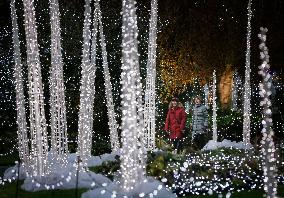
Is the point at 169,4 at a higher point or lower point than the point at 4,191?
higher

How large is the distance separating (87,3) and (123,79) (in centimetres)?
310

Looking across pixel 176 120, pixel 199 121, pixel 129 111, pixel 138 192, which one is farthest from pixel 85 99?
pixel 199 121

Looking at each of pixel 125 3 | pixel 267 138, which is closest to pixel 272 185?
pixel 267 138

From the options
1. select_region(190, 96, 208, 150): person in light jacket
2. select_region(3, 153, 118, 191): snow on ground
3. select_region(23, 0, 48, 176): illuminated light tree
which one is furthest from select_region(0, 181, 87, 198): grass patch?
select_region(190, 96, 208, 150): person in light jacket

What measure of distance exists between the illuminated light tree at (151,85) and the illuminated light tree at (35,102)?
2.89 m

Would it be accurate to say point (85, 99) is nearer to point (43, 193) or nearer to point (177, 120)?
point (43, 193)

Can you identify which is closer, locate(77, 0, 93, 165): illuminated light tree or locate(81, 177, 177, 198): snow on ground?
locate(81, 177, 177, 198): snow on ground

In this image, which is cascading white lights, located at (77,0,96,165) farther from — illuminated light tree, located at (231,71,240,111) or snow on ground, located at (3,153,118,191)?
illuminated light tree, located at (231,71,240,111)

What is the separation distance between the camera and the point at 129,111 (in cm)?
827

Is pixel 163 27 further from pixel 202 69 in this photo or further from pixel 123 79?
pixel 123 79

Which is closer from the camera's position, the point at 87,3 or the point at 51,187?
the point at 51,187

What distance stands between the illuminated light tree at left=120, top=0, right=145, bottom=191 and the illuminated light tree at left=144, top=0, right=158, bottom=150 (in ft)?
12.4

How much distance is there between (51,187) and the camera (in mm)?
10102

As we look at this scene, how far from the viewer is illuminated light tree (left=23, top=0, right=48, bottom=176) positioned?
33.6ft
